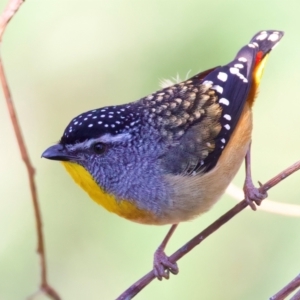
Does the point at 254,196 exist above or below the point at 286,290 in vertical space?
below

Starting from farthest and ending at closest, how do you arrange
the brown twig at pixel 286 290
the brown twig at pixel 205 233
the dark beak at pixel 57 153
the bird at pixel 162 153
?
the bird at pixel 162 153 → the dark beak at pixel 57 153 → the brown twig at pixel 205 233 → the brown twig at pixel 286 290

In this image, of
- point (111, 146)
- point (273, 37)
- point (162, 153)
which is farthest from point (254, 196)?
point (273, 37)

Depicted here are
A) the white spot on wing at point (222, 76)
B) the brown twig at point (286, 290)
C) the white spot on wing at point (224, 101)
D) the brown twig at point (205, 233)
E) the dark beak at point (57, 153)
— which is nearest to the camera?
the brown twig at point (286, 290)

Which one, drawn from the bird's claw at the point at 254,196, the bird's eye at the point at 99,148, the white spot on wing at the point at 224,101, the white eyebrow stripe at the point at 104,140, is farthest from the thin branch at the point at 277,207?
the bird's eye at the point at 99,148

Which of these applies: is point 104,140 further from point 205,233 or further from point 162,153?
Result: point 205,233

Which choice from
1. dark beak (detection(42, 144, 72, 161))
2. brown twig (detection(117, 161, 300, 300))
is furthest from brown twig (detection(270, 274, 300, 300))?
dark beak (detection(42, 144, 72, 161))

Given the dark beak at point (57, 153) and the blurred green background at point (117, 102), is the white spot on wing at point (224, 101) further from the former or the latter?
the blurred green background at point (117, 102)

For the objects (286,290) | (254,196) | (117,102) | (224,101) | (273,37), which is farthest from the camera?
(117,102)

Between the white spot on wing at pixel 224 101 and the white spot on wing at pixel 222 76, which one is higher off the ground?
the white spot on wing at pixel 222 76
